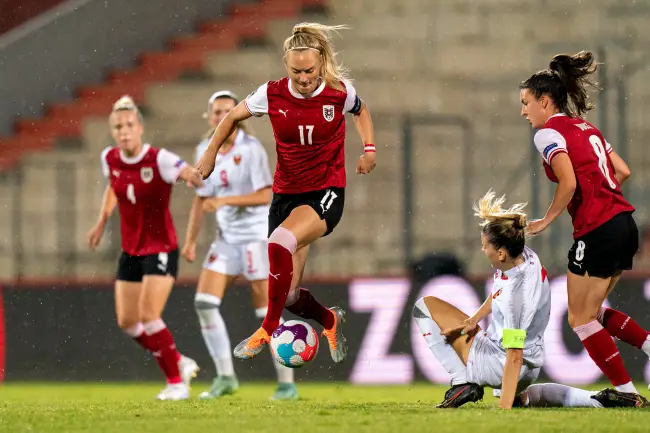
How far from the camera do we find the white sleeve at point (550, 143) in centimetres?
635

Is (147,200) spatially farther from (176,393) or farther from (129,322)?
(176,393)

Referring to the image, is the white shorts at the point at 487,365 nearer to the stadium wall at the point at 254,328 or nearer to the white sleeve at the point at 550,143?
the white sleeve at the point at 550,143

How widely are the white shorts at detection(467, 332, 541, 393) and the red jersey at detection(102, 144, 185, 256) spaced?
259 cm

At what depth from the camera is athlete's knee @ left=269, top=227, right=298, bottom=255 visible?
259 inches

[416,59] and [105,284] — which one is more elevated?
[416,59]

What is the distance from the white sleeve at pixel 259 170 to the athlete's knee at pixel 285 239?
5.93 feet

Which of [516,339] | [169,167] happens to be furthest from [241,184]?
[516,339]

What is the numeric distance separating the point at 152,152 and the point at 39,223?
3.15 meters

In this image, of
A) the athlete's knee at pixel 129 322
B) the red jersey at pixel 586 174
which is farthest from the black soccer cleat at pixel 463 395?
the athlete's knee at pixel 129 322

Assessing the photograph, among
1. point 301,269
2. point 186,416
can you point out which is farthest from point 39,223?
point 186,416

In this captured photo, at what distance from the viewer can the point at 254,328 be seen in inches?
397

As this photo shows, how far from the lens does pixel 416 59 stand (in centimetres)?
1250

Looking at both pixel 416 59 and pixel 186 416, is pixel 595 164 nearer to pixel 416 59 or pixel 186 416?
Result: pixel 186 416

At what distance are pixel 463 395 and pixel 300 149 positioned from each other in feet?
4.94
